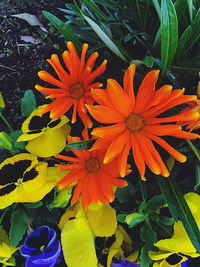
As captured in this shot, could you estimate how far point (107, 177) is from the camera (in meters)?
0.87

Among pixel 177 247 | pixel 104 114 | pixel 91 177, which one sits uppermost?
pixel 104 114

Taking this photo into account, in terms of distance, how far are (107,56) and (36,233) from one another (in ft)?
2.27

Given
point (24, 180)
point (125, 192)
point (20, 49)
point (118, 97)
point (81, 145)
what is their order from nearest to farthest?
1. point (118, 97)
2. point (81, 145)
3. point (24, 180)
4. point (125, 192)
5. point (20, 49)

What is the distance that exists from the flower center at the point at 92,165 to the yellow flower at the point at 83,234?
14 cm

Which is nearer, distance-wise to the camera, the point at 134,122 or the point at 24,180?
the point at 134,122

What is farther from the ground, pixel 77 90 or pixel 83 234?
pixel 77 90

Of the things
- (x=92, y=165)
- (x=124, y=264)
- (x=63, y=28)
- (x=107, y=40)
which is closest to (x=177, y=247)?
(x=124, y=264)

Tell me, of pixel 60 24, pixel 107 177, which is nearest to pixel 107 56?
pixel 60 24

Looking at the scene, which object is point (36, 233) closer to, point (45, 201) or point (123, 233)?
point (45, 201)

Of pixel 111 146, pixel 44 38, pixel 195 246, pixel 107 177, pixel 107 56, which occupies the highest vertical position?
pixel 44 38

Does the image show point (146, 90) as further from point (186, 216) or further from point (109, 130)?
point (186, 216)

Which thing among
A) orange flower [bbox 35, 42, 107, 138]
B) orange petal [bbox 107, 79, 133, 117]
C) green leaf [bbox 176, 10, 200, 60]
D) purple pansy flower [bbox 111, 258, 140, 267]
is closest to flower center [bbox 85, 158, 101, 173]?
orange flower [bbox 35, 42, 107, 138]

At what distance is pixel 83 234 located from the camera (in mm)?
970

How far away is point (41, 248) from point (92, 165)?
34cm
